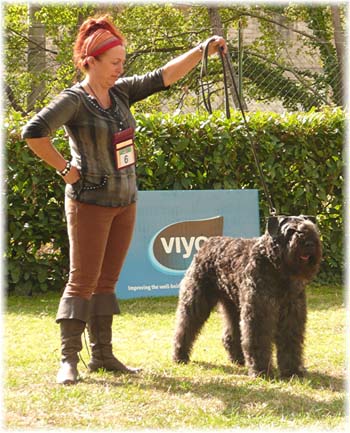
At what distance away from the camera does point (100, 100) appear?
412cm

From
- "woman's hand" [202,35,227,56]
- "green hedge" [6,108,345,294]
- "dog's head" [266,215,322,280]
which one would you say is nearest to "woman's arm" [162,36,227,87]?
"woman's hand" [202,35,227,56]

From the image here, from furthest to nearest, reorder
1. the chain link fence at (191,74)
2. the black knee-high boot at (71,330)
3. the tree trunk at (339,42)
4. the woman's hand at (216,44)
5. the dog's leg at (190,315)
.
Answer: the chain link fence at (191,74)
the tree trunk at (339,42)
the dog's leg at (190,315)
the woman's hand at (216,44)
the black knee-high boot at (71,330)

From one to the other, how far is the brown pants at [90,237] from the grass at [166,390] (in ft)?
1.99

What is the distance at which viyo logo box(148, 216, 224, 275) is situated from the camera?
7445 mm

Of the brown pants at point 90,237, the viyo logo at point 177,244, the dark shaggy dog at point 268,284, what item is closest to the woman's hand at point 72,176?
the brown pants at point 90,237

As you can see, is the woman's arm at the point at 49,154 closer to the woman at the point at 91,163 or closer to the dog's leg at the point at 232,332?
the woman at the point at 91,163

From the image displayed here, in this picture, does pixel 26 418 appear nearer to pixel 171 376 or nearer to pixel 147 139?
pixel 171 376

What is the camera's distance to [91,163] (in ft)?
13.3

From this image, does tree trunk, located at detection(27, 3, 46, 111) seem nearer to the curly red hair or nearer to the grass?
the grass

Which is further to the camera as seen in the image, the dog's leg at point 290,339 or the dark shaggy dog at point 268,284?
the dog's leg at point 290,339

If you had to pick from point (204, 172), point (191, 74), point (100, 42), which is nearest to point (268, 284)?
point (100, 42)

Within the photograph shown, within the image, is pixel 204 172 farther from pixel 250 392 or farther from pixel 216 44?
pixel 250 392

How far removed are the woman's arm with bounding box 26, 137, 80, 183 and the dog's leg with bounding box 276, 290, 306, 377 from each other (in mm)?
1565

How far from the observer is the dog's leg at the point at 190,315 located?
4.70 meters
